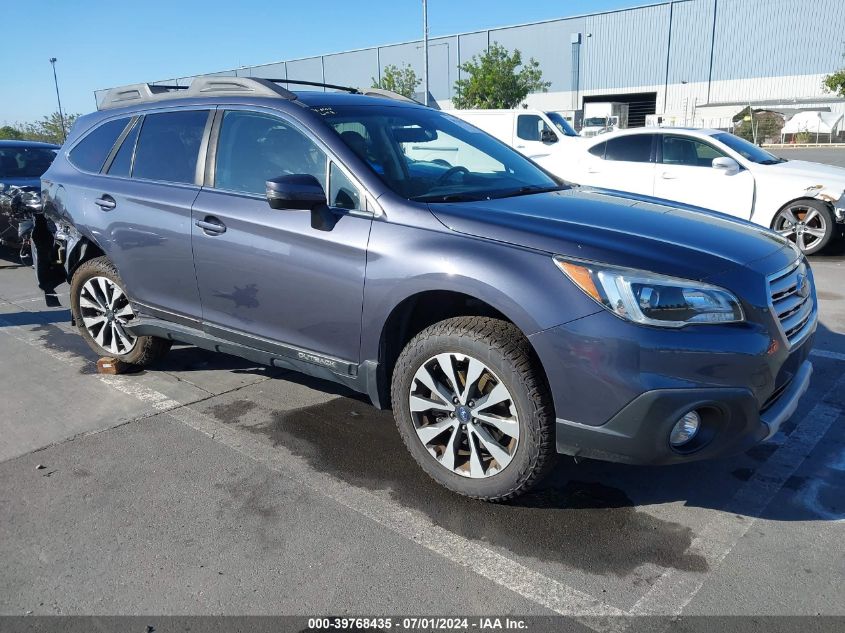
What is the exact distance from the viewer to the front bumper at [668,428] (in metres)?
2.60

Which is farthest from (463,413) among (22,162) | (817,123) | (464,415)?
(817,123)

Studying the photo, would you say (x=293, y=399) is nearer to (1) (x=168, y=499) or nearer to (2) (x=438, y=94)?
(1) (x=168, y=499)

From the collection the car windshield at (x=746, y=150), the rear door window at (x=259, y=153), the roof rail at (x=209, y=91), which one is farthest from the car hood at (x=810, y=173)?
the rear door window at (x=259, y=153)

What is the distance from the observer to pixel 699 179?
29.9 ft

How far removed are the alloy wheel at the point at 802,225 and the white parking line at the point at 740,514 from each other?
528 centimetres

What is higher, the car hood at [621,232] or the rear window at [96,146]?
the rear window at [96,146]

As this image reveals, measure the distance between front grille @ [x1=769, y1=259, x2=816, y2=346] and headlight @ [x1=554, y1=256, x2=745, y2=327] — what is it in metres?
0.31

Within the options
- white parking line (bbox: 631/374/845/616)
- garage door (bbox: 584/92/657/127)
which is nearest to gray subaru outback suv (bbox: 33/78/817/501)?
white parking line (bbox: 631/374/845/616)

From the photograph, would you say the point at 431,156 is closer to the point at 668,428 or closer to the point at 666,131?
the point at 668,428

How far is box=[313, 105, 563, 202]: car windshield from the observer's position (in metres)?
3.48

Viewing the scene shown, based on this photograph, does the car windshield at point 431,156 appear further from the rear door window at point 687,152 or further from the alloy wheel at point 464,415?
the rear door window at point 687,152

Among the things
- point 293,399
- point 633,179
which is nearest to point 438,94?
point 633,179

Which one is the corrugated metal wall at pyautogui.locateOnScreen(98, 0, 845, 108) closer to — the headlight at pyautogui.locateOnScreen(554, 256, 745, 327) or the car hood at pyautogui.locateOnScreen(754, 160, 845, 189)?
the car hood at pyautogui.locateOnScreen(754, 160, 845, 189)

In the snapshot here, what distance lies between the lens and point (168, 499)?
3199 mm
